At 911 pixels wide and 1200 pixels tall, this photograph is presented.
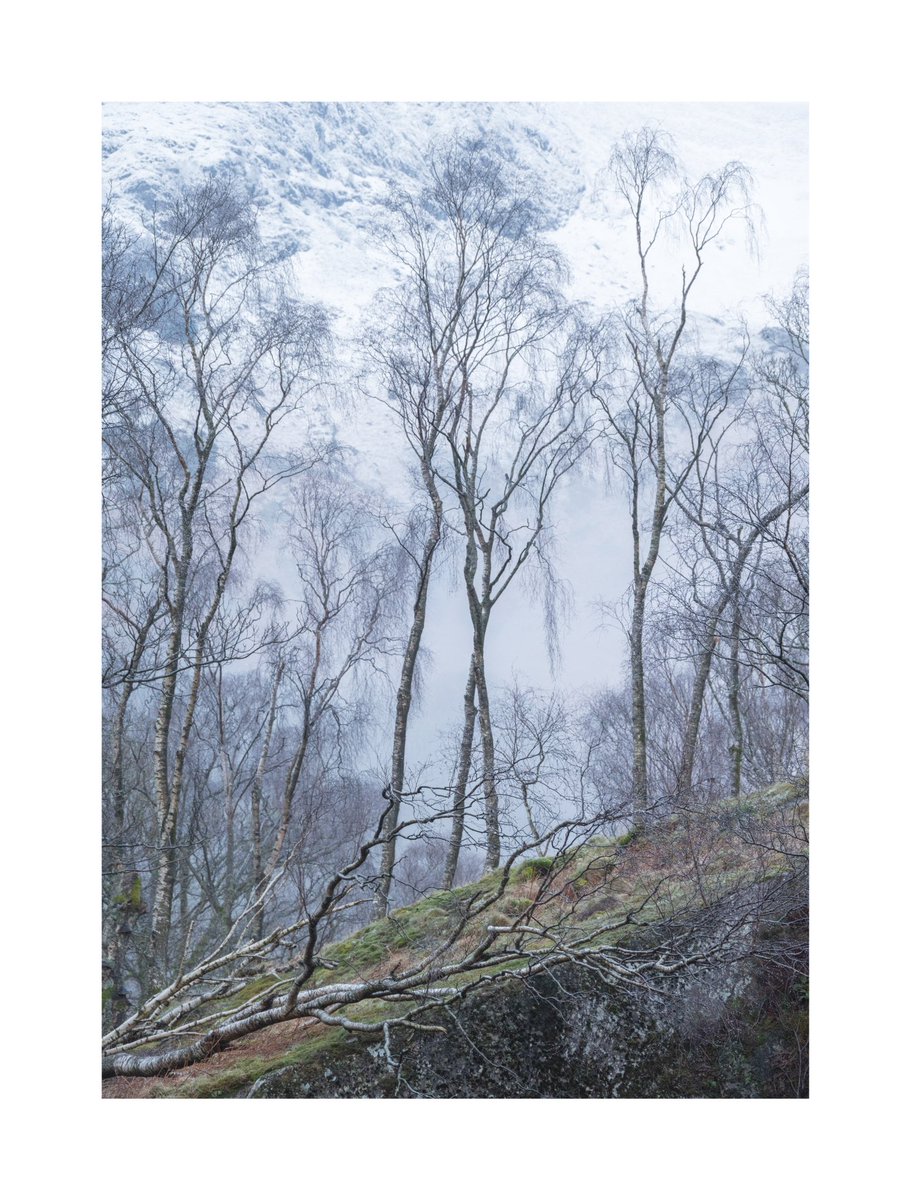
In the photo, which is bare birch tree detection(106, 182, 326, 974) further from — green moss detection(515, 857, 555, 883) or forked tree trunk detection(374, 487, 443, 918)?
green moss detection(515, 857, 555, 883)

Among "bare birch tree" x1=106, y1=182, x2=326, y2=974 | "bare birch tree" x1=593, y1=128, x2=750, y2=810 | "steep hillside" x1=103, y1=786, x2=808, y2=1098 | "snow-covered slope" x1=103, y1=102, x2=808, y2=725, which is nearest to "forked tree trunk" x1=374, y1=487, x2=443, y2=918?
"snow-covered slope" x1=103, y1=102, x2=808, y2=725

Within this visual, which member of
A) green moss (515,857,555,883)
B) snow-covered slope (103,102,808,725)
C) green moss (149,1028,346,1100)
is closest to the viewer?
green moss (149,1028,346,1100)

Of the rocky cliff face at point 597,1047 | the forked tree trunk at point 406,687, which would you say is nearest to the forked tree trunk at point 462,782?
the forked tree trunk at point 406,687

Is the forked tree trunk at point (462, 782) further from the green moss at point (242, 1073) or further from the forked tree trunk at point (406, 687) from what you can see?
the green moss at point (242, 1073)

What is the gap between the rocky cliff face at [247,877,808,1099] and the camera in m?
3.43

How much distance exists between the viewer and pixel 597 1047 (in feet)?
11.5

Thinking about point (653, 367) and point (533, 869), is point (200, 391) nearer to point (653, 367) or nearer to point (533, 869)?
point (653, 367)

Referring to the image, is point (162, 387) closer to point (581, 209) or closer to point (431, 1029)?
point (581, 209)

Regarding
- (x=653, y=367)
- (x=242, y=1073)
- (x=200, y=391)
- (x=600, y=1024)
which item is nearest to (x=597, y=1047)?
(x=600, y=1024)

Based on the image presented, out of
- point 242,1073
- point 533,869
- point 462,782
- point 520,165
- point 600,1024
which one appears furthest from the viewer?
point 520,165

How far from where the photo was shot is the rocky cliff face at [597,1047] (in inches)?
135
